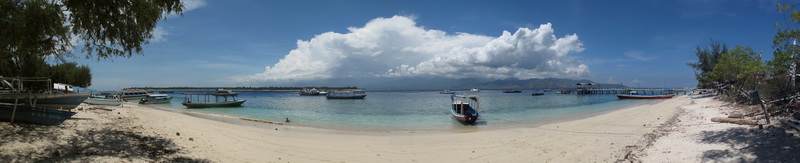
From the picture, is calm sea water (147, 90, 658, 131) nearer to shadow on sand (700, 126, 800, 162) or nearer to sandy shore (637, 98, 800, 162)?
sandy shore (637, 98, 800, 162)

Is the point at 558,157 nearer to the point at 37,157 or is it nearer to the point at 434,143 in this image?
the point at 434,143

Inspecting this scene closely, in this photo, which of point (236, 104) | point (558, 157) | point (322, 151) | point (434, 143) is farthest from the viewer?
point (236, 104)

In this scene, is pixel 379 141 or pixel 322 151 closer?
pixel 322 151

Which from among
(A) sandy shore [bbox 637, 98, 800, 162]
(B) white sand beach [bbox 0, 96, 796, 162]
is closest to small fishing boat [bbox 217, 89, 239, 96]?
(B) white sand beach [bbox 0, 96, 796, 162]

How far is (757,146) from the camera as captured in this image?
25.8ft

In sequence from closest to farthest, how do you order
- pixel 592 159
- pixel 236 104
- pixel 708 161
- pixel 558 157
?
pixel 708 161
pixel 592 159
pixel 558 157
pixel 236 104

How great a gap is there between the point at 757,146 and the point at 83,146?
15556 millimetres

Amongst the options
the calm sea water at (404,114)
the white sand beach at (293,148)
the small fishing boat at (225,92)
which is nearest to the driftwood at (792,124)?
the white sand beach at (293,148)

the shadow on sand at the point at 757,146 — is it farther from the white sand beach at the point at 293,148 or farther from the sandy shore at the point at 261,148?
the sandy shore at the point at 261,148

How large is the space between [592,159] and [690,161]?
79.0 inches

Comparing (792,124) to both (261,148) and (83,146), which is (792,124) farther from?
(83,146)

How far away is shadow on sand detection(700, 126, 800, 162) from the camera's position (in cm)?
704

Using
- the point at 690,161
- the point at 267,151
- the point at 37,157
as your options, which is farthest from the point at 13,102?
the point at 690,161

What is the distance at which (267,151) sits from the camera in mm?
10180
